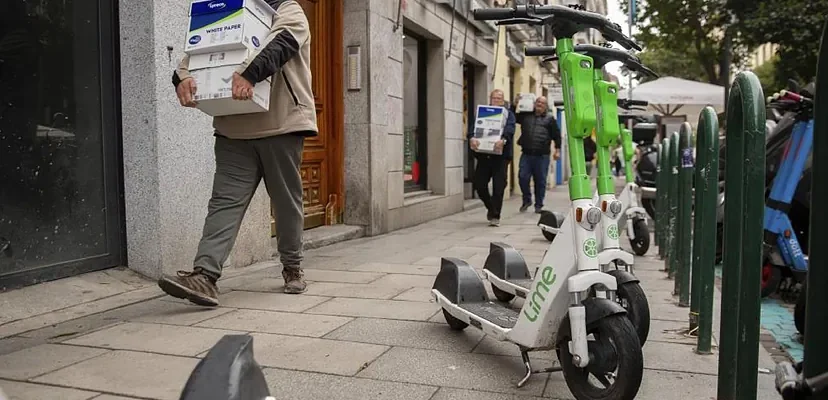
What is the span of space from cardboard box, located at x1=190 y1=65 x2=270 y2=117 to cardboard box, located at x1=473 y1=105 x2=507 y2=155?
5423 mm

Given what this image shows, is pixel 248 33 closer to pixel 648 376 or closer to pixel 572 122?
pixel 572 122

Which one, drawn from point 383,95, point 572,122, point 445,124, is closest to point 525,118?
point 445,124

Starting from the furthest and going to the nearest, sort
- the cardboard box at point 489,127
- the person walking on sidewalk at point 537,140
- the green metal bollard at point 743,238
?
the person walking on sidewalk at point 537,140, the cardboard box at point 489,127, the green metal bollard at point 743,238

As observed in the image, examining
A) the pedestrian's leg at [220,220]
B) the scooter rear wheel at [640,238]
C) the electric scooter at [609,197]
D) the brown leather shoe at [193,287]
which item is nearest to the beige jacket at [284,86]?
the pedestrian's leg at [220,220]

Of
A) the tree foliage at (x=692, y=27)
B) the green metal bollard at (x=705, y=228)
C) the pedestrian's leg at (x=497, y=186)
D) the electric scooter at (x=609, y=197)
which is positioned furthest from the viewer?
the tree foliage at (x=692, y=27)

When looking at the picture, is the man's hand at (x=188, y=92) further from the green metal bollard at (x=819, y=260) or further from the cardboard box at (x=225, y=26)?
the green metal bollard at (x=819, y=260)

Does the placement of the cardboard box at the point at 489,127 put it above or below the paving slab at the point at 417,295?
above

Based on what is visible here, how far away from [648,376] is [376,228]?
510 cm

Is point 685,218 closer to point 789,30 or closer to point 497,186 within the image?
point 497,186

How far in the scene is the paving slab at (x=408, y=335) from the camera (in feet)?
11.3

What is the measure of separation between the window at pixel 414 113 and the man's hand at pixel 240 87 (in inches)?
258

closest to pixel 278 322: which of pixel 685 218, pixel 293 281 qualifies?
pixel 293 281

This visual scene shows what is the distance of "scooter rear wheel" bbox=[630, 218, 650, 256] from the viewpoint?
690 cm

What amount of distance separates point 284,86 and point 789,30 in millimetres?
15646
